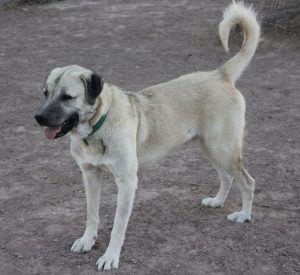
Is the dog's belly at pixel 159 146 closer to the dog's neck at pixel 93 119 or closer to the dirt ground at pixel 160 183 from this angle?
the dog's neck at pixel 93 119

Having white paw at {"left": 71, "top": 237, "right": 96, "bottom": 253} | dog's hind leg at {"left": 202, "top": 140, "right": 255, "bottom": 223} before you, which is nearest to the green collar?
white paw at {"left": 71, "top": 237, "right": 96, "bottom": 253}

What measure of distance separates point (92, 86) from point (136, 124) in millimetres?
545

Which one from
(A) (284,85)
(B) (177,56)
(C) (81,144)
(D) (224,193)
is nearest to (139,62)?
(B) (177,56)

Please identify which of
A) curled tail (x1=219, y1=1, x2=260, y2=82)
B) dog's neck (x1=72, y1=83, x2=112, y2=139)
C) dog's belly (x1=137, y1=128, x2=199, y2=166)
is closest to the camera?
dog's neck (x1=72, y1=83, x2=112, y2=139)

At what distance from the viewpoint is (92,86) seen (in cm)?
364

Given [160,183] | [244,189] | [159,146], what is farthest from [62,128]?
[160,183]

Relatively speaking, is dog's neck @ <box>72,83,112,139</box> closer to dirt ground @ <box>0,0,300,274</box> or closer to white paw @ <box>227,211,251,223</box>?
dirt ground @ <box>0,0,300,274</box>

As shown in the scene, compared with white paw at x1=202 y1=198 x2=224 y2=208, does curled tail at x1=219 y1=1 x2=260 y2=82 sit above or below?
above

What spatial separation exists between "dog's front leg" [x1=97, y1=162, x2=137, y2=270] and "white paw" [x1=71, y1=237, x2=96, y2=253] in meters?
0.22

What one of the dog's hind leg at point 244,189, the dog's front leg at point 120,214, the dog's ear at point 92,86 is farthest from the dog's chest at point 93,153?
the dog's hind leg at point 244,189

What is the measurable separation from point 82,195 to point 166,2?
9829 millimetres

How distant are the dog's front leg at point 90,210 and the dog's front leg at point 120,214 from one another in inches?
9.6

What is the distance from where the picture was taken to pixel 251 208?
4.66 m

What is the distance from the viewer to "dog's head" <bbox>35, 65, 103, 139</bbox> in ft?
11.8
